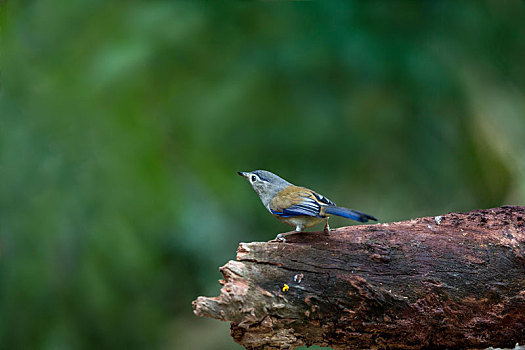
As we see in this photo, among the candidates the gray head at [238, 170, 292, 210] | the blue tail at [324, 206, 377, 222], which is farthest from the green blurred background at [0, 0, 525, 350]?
the blue tail at [324, 206, 377, 222]

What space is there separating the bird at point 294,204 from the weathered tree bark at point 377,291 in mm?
62

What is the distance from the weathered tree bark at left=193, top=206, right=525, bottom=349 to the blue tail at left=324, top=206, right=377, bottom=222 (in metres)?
0.13

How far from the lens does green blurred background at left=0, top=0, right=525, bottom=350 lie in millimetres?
3324

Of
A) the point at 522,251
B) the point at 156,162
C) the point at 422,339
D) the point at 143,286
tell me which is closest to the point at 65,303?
the point at 143,286

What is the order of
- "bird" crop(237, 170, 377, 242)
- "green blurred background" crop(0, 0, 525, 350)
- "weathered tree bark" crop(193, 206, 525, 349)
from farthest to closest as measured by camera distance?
"green blurred background" crop(0, 0, 525, 350) < "bird" crop(237, 170, 377, 242) < "weathered tree bark" crop(193, 206, 525, 349)

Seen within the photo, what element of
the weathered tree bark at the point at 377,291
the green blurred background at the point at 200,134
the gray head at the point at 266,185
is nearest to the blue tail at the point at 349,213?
the weathered tree bark at the point at 377,291

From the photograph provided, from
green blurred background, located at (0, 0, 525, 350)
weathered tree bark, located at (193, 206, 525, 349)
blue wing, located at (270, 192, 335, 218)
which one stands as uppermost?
green blurred background, located at (0, 0, 525, 350)

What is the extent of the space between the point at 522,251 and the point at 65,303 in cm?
246

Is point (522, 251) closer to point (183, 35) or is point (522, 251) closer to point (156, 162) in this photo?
point (156, 162)

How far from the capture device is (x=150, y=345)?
3656 mm

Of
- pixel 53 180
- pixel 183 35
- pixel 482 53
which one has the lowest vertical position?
pixel 53 180

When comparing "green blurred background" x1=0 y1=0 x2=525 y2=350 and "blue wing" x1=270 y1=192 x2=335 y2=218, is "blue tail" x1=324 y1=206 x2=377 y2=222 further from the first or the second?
"green blurred background" x1=0 y1=0 x2=525 y2=350

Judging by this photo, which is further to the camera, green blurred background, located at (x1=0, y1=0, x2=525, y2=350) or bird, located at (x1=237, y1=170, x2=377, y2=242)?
green blurred background, located at (x1=0, y1=0, x2=525, y2=350)

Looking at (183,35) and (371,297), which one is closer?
(371,297)
